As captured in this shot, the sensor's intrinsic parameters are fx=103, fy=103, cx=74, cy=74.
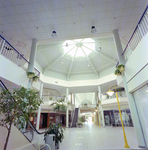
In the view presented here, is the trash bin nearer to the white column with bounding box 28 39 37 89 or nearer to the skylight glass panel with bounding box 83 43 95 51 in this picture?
the white column with bounding box 28 39 37 89

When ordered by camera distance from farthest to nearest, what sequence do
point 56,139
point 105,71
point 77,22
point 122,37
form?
point 105,71
point 122,37
point 77,22
point 56,139

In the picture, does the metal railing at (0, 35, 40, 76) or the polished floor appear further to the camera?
the metal railing at (0, 35, 40, 76)

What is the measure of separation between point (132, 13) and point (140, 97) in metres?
5.00

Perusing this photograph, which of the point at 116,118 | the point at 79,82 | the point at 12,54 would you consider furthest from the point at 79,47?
the point at 116,118

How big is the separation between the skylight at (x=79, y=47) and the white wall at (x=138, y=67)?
8.60 metres

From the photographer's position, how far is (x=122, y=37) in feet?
26.3

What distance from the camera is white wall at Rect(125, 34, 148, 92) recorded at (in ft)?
13.2

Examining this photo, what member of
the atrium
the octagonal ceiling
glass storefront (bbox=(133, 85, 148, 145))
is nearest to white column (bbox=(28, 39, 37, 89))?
the atrium

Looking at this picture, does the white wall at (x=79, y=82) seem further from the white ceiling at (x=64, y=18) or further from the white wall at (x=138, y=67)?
the white wall at (x=138, y=67)

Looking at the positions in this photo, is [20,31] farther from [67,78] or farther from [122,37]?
[67,78]

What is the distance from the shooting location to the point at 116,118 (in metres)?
15.7

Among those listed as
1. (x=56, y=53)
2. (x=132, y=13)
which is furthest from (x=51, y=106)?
(x=132, y=13)

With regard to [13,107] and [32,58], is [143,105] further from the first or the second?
[32,58]

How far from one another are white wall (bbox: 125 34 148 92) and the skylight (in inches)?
339
